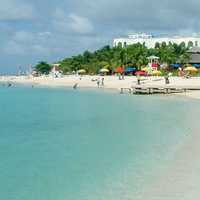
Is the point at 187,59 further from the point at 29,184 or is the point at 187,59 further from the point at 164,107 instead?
the point at 29,184

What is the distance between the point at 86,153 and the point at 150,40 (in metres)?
120

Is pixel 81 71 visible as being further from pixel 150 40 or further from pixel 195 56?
pixel 150 40

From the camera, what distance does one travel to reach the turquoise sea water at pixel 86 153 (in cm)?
1339

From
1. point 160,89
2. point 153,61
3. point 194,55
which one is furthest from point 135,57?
point 160,89

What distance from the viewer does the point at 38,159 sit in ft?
58.3

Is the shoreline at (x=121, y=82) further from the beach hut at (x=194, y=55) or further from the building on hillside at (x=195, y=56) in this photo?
the beach hut at (x=194, y=55)

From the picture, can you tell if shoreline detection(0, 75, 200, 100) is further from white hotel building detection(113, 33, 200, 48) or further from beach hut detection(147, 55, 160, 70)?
white hotel building detection(113, 33, 200, 48)

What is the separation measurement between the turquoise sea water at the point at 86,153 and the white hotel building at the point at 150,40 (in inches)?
3804

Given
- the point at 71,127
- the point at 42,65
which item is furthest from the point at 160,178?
the point at 42,65

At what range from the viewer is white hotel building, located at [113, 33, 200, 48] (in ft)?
428

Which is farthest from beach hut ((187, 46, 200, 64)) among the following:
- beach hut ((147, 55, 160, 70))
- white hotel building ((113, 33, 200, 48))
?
white hotel building ((113, 33, 200, 48))

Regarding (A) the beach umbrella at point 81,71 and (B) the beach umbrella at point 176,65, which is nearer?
(B) the beach umbrella at point 176,65

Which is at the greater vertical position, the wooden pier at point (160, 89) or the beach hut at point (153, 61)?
the beach hut at point (153, 61)

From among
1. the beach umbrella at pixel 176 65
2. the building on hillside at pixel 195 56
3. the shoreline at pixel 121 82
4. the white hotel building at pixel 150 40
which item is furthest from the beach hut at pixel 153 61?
the white hotel building at pixel 150 40
